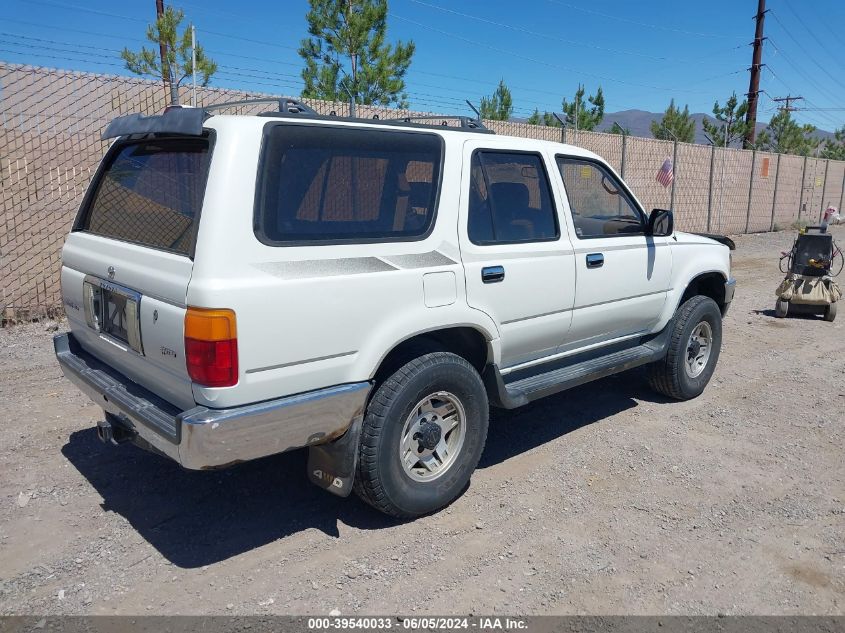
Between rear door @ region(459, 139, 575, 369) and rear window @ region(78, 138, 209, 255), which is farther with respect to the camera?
rear door @ region(459, 139, 575, 369)

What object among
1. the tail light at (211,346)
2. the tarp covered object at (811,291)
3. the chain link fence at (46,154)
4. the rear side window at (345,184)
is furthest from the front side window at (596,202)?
the tarp covered object at (811,291)

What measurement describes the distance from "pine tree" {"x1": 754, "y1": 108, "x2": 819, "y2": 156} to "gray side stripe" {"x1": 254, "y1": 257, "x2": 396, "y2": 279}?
40165mm

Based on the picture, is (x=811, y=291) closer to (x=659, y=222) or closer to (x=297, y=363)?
(x=659, y=222)

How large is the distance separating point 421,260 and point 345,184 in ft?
1.78

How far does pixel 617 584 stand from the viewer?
Result: 10.6 feet

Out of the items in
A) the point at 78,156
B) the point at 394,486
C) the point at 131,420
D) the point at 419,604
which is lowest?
the point at 419,604

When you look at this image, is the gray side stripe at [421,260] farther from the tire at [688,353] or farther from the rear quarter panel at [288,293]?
the tire at [688,353]

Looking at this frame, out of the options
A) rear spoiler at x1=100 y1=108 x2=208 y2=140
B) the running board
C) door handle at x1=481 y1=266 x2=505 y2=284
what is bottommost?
the running board

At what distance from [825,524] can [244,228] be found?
135 inches

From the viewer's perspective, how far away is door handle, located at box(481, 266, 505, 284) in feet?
12.5

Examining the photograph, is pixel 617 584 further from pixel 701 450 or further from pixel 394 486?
pixel 701 450

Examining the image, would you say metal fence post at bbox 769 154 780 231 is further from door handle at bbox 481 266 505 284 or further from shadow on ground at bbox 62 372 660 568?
door handle at bbox 481 266 505 284

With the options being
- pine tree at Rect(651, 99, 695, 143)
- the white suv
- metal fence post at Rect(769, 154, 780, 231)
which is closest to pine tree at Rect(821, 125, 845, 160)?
pine tree at Rect(651, 99, 695, 143)

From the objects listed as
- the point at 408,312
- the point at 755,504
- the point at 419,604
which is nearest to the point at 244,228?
the point at 408,312
